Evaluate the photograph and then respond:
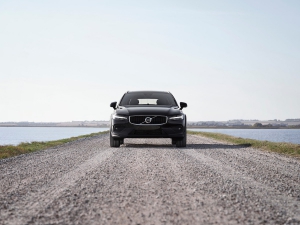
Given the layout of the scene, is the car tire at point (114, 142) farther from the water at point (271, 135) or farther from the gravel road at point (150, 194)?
the water at point (271, 135)

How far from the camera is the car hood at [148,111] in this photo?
13.6 metres

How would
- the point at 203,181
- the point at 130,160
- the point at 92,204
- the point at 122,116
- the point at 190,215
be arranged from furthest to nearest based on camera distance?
the point at 122,116
the point at 130,160
the point at 203,181
the point at 92,204
the point at 190,215

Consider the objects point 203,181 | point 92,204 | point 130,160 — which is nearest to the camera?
point 92,204

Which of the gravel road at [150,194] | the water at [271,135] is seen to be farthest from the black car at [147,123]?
the water at [271,135]

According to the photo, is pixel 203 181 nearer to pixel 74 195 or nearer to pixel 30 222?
pixel 74 195

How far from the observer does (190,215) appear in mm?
4383

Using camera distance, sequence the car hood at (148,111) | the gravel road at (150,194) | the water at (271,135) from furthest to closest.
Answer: the water at (271,135), the car hood at (148,111), the gravel road at (150,194)

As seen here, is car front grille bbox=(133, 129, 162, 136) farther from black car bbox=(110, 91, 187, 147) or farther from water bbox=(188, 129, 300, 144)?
water bbox=(188, 129, 300, 144)

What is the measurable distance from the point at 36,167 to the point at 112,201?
447 cm

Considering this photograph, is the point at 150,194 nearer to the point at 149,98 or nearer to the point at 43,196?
the point at 43,196

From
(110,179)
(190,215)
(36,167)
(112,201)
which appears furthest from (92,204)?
(36,167)

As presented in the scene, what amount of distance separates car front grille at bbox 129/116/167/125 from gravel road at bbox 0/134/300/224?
4667mm

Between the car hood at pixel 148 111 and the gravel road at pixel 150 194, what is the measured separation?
484cm

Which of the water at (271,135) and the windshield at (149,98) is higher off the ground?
the windshield at (149,98)
